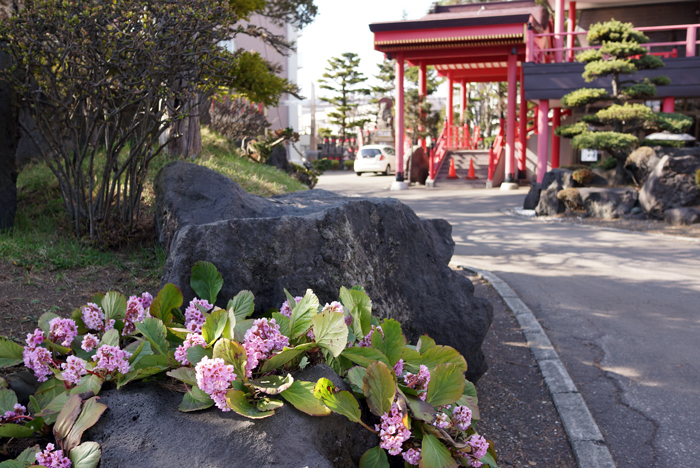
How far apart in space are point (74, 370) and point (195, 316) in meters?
0.53

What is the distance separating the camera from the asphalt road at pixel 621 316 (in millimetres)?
3297

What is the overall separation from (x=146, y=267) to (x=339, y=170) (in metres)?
31.0

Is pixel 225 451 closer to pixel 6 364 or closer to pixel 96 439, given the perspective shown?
pixel 96 439

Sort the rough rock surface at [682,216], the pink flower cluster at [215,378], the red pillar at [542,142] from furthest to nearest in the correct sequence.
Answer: the red pillar at [542,142], the rough rock surface at [682,216], the pink flower cluster at [215,378]

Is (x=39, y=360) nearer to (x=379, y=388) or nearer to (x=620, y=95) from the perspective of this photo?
(x=379, y=388)

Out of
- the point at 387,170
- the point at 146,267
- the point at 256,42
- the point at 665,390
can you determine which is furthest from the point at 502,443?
the point at 256,42

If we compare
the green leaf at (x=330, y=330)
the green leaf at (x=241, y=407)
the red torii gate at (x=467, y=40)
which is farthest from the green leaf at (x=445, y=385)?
the red torii gate at (x=467, y=40)

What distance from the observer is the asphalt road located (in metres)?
3.30

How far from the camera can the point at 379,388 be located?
197 centimetres

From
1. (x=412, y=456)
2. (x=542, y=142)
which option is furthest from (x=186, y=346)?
(x=542, y=142)

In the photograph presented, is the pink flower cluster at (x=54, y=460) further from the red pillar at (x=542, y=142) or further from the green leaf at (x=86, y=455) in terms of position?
the red pillar at (x=542, y=142)

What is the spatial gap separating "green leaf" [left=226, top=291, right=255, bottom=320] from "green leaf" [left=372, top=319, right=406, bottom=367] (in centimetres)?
55

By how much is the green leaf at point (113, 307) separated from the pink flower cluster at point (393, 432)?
123cm

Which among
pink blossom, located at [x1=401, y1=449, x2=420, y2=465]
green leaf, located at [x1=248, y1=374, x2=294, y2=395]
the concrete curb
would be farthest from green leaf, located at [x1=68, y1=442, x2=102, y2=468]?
the concrete curb
